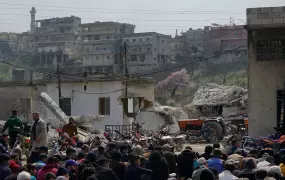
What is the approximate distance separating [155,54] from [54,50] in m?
19.2

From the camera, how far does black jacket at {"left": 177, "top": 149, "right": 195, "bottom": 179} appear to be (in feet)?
38.7

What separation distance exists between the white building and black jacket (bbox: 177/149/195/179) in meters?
20.8

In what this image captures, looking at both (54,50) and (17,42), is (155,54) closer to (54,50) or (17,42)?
(54,50)

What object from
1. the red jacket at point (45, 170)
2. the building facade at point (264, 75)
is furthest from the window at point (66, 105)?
the red jacket at point (45, 170)

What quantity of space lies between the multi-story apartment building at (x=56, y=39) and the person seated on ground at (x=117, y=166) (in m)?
76.6

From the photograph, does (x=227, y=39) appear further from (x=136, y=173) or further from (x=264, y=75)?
(x=136, y=173)

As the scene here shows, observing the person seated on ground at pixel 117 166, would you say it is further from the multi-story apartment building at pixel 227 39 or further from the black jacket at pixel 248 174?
the multi-story apartment building at pixel 227 39

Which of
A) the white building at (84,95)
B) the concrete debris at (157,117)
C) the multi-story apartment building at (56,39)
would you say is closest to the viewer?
the concrete debris at (157,117)

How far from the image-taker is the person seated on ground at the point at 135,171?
10266 mm

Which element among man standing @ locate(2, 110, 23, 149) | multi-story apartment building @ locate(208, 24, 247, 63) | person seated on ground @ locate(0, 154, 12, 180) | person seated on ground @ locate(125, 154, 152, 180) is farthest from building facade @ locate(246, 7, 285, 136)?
multi-story apartment building @ locate(208, 24, 247, 63)

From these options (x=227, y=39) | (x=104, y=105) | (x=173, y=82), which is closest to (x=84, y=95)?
(x=104, y=105)

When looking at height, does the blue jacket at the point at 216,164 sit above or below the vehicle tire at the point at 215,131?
above

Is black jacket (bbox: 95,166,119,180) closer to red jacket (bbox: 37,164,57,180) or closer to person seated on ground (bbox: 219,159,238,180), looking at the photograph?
red jacket (bbox: 37,164,57,180)

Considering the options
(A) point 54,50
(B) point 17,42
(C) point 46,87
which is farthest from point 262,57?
(B) point 17,42
